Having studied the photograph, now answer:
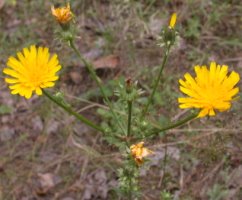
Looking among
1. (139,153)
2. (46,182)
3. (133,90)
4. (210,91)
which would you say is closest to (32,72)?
(133,90)

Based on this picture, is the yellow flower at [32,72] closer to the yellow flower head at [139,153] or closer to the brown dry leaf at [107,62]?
the yellow flower head at [139,153]

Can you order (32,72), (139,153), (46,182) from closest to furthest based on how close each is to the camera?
(139,153)
(32,72)
(46,182)

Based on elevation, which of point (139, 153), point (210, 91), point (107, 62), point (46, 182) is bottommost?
point (139, 153)

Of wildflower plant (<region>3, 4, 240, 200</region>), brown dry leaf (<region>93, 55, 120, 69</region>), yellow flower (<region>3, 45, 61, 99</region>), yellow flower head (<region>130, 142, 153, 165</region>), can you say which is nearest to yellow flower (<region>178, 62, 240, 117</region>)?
wildflower plant (<region>3, 4, 240, 200</region>)

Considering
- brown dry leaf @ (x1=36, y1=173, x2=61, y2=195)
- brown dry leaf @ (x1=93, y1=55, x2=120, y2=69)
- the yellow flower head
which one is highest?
brown dry leaf @ (x1=93, y1=55, x2=120, y2=69)

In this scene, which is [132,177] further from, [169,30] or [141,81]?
[141,81]

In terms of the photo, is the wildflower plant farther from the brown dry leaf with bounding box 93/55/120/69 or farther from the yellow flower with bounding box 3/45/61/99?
the brown dry leaf with bounding box 93/55/120/69

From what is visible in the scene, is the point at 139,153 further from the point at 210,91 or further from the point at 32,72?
the point at 32,72

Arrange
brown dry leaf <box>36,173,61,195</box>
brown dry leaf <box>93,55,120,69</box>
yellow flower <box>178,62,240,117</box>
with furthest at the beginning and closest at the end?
brown dry leaf <box>93,55,120,69</box>, brown dry leaf <box>36,173,61,195</box>, yellow flower <box>178,62,240,117</box>
